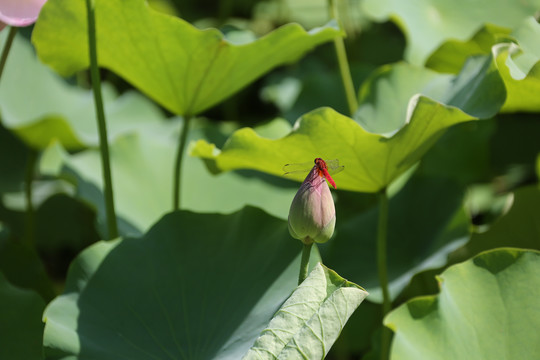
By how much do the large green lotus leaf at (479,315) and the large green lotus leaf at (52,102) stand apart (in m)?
0.96

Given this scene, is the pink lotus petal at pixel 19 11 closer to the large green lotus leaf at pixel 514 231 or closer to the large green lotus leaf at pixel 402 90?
the large green lotus leaf at pixel 402 90

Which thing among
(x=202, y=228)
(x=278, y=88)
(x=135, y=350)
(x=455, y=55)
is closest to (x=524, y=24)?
(x=455, y=55)

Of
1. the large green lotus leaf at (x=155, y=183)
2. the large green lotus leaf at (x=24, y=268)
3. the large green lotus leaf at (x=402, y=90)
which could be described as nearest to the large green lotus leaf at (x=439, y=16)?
the large green lotus leaf at (x=402, y=90)

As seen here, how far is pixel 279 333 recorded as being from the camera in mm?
669

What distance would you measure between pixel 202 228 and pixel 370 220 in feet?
1.44

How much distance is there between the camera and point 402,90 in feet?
3.72

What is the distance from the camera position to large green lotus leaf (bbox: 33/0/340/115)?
97 cm

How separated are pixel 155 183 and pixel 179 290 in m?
0.44

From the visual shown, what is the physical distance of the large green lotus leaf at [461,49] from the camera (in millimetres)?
1122

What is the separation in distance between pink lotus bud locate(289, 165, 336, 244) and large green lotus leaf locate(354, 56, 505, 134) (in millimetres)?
317

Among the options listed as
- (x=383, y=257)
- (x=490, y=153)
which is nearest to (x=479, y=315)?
(x=383, y=257)

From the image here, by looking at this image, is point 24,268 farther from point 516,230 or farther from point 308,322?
point 516,230

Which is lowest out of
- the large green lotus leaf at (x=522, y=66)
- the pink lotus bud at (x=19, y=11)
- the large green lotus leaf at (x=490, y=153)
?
the large green lotus leaf at (x=490, y=153)

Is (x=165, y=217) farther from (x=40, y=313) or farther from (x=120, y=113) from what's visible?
(x=120, y=113)
